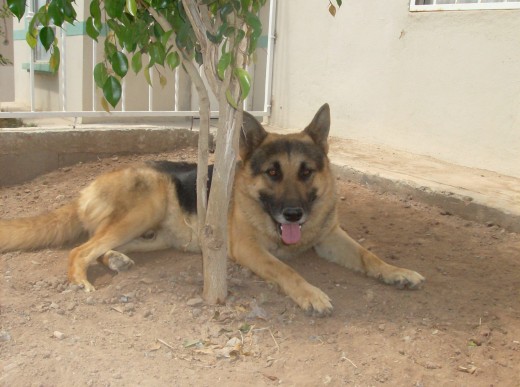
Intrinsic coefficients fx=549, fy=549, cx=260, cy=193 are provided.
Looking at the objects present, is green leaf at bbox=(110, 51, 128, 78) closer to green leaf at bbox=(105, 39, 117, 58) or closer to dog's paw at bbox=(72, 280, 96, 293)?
green leaf at bbox=(105, 39, 117, 58)

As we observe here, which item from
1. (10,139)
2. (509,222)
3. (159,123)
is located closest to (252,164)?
(509,222)

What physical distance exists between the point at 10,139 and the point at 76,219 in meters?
1.97

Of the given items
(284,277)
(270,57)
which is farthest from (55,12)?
(270,57)

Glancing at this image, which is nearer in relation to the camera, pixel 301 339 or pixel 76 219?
pixel 301 339

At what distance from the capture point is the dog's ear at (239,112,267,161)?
12.9 feet

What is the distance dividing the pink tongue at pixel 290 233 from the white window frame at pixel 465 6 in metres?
3.42

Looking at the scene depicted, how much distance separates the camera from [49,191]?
18.0 feet

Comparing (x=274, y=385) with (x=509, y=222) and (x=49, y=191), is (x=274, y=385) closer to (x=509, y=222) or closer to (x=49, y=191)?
(x=509, y=222)

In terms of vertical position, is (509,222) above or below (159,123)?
below

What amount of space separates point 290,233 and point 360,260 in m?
0.54

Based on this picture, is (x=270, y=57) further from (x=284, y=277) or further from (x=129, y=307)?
(x=129, y=307)

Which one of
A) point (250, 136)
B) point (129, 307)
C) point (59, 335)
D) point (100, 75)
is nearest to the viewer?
point (100, 75)

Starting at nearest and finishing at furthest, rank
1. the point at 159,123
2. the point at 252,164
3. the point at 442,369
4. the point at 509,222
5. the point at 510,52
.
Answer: the point at 442,369, the point at 252,164, the point at 509,222, the point at 510,52, the point at 159,123

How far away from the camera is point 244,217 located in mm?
4012
